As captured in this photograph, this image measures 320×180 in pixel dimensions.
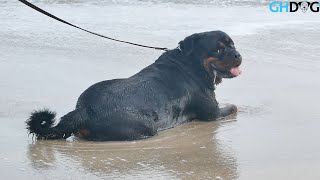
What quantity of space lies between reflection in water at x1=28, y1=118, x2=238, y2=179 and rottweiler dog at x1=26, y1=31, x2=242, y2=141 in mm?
134

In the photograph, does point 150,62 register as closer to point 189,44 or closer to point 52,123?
point 189,44

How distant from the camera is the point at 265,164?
20.1 feet

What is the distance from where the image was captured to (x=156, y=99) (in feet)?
24.1

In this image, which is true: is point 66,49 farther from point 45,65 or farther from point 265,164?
point 265,164

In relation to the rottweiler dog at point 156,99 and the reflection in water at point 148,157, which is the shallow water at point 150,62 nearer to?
the reflection in water at point 148,157

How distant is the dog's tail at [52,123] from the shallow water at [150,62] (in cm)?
11

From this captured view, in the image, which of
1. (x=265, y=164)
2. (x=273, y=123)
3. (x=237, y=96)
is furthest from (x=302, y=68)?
(x=265, y=164)

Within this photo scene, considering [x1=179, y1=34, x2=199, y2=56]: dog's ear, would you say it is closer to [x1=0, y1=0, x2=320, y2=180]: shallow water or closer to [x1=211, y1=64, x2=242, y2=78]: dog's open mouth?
[x1=211, y1=64, x2=242, y2=78]: dog's open mouth

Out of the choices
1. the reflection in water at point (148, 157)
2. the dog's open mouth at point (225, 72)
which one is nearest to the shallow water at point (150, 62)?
the reflection in water at point (148, 157)

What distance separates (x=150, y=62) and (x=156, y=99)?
3485 mm

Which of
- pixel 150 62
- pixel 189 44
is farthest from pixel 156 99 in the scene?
pixel 150 62

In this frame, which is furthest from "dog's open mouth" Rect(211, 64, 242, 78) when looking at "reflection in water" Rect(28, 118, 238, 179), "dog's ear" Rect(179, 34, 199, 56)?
"reflection in water" Rect(28, 118, 238, 179)

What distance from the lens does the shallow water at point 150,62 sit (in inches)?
239

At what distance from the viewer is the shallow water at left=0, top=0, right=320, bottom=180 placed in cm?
607
